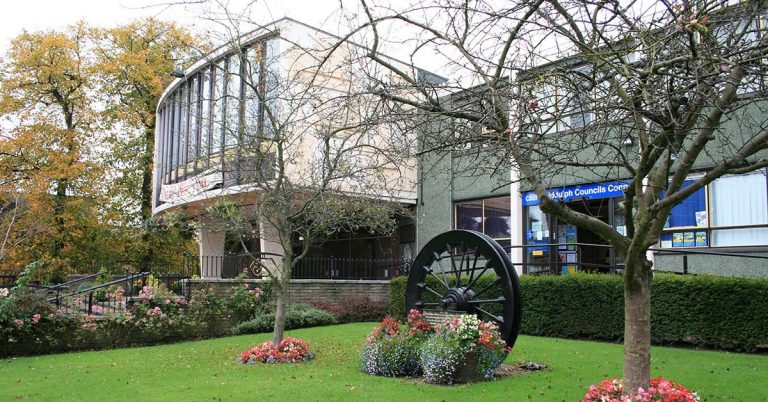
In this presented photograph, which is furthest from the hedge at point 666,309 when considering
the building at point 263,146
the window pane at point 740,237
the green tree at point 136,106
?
the green tree at point 136,106

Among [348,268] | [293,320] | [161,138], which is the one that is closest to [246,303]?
[293,320]

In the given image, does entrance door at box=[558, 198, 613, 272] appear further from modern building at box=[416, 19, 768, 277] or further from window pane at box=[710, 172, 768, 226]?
window pane at box=[710, 172, 768, 226]

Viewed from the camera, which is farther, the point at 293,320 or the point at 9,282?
the point at 9,282

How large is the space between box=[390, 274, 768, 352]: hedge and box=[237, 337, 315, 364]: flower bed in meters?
5.37

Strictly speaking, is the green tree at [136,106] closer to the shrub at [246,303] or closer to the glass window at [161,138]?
the glass window at [161,138]

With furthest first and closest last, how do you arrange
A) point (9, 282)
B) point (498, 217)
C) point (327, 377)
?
point (9, 282) → point (498, 217) → point (327, 377)

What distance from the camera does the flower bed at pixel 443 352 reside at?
29.8 feet

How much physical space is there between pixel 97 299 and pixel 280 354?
8.88 metres

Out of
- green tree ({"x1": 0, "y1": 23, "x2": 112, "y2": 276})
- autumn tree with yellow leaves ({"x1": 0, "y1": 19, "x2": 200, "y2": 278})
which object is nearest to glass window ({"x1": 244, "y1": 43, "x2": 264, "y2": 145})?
autumn tree with yellow leaves ({"x1": 0, "y1": 19, "x2": 200, "y2": 278})

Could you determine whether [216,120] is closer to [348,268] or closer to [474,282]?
[474,282]

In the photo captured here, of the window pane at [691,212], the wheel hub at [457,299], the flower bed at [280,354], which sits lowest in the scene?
the flower bed at [280,354]

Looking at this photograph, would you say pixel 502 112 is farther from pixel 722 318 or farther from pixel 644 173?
pixel 722 318

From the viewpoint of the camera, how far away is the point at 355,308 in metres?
19.1

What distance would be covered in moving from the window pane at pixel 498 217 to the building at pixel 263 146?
3.02m
